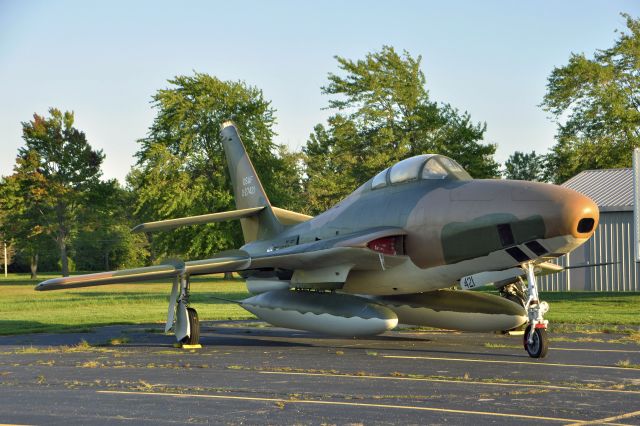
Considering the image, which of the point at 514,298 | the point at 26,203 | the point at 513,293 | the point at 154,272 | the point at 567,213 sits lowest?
the point at 514,298

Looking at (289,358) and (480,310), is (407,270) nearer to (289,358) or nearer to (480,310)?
(480,310)

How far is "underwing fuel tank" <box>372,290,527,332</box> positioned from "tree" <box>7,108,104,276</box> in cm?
6273

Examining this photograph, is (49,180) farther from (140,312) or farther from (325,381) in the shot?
(325,381)

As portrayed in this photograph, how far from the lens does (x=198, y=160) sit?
217 ft

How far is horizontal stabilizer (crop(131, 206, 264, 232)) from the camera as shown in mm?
17531

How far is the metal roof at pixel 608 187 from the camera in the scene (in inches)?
1427

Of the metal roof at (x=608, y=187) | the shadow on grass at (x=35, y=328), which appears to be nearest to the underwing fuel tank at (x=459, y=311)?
the shadow on grass at (x=35, y=328)

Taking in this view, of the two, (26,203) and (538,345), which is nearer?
(538,345)

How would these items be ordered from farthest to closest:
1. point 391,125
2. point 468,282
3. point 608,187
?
point 391,125, point 608,187, point 468,282

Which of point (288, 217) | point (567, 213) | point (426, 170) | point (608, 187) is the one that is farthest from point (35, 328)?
point (608, 187)

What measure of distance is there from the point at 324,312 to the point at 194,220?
428 centimetres

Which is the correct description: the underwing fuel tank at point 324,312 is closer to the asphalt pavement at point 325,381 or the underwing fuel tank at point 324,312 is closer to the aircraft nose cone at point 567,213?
the asphalt pavement at point 325,381

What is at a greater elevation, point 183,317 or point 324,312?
point 324,312

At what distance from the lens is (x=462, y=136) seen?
53188mm
